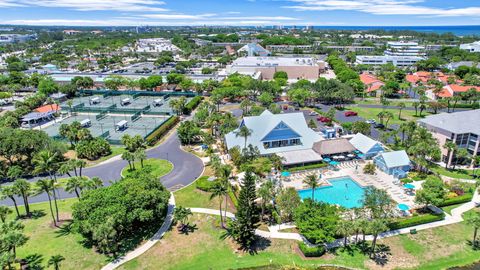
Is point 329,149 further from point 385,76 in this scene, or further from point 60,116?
point 385,76

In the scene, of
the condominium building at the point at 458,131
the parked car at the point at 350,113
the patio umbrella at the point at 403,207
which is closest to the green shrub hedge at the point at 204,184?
the patio umbrella at the point at 403,207

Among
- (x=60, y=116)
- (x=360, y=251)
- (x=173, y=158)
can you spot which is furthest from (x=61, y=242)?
(x=60, y=116)

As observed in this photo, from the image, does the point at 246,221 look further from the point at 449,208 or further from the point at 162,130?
the point at 162,130

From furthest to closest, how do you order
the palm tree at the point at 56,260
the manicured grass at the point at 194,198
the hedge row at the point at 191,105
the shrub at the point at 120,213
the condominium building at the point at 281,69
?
the condominium building at the point at 281,69, the hedge row at the point at 191,105, the manicured grass at the point at 194,198, the shrub at the point at 120,213, the palm tree at the point at 56,260

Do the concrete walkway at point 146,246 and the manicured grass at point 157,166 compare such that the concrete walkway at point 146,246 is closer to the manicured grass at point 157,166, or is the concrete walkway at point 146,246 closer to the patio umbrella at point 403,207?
the manicured grass at point 157,166

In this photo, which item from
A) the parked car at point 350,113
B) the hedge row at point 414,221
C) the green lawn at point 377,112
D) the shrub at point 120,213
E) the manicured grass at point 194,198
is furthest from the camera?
the parked car at point 350,113

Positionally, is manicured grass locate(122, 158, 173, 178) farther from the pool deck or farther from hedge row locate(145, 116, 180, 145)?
the pool deck

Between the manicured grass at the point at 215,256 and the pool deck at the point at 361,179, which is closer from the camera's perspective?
the manicured grass at the point at 215,256

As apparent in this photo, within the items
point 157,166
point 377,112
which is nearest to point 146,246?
point 157,166
